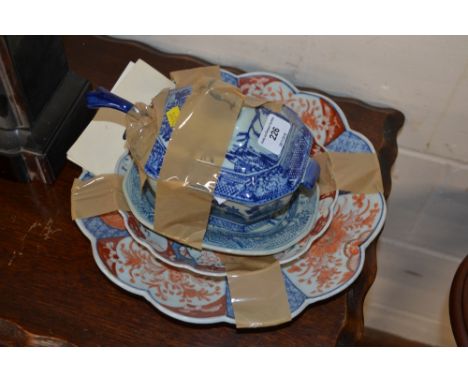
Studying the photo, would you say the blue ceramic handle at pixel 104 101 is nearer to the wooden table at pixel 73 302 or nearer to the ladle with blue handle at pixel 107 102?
the ladle with blue handle at pixel 107 102

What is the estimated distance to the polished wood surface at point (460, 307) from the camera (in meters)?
0.58

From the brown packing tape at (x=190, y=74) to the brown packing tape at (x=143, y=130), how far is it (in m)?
0.04

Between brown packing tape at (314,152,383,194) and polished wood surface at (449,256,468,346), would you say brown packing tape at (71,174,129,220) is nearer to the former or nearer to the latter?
brown packing tape at (314,152,383,194)

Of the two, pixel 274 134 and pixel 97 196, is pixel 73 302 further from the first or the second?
pixel 274 134

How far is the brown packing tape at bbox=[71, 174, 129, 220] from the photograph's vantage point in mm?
627

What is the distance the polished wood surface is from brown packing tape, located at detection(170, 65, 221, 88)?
1.11 ft

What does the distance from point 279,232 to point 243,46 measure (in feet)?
0.86

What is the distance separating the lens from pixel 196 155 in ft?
1.82

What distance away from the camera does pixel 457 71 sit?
707 mm

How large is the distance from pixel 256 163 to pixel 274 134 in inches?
1.4

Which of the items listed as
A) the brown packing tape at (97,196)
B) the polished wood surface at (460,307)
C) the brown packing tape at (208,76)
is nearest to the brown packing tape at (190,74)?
the brown packing tape at (208,76)

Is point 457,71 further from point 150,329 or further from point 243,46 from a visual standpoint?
point 150,329

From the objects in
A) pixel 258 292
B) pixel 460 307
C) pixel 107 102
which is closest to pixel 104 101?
pixel 107 102

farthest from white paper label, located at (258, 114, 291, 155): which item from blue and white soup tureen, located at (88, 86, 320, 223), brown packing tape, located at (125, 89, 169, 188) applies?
brown packing tape, located at (125, 89, 169, 188)
